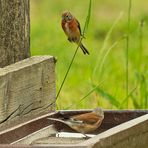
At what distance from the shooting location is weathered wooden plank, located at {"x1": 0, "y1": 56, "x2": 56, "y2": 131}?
15.7ft

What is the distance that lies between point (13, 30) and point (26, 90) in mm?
370

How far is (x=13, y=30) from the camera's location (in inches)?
203

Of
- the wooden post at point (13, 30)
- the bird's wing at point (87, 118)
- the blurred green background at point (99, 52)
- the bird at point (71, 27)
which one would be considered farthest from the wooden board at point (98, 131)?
the blurred green background at point (99, 52)

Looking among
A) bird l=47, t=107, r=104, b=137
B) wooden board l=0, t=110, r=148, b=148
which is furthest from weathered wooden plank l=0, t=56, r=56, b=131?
bird l=47, t=107, r=104, b=137

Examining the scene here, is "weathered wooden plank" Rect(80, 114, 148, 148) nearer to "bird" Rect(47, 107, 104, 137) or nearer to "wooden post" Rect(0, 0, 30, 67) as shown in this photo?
"bird" Rect(47, 107, 104, 137)

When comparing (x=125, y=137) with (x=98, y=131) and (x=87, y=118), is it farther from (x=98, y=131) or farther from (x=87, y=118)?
(x=98, y=131)

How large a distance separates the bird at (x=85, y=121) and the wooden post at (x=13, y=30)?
1.49ft

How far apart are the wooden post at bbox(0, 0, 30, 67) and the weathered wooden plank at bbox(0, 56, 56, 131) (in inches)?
3.2

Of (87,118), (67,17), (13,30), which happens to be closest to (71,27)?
(67,17)

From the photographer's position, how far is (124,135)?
4.50 m

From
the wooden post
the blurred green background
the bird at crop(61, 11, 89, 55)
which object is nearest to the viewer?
the wooden post

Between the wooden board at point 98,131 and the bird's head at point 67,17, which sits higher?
the bird's head at point 67,17

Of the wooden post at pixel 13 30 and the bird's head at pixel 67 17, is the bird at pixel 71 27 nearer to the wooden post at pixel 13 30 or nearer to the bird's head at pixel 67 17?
the bird's head at pixel 67 17

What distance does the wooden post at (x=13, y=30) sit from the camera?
16.7 feet
